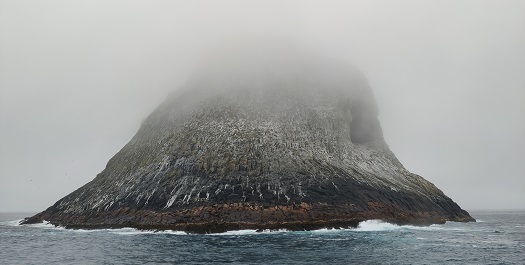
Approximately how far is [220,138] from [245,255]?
53373 mm

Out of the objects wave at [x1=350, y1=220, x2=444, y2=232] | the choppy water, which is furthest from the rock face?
the choppy water

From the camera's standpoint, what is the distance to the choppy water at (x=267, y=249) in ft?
143

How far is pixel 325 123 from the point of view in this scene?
4313 inches

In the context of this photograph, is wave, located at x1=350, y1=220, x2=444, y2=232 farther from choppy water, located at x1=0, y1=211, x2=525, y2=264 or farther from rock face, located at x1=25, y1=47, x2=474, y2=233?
choppy water, located at x1=0, y1=211, x2=525, y2=264

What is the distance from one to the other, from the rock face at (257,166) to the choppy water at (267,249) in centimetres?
1068

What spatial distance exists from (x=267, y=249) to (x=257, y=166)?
3924cm

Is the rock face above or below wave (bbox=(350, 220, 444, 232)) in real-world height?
above

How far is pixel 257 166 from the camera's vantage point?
8844 centimetres

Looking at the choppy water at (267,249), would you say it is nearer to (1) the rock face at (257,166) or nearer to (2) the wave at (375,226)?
(2) the wave at (375,226)

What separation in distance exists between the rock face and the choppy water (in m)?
10.7

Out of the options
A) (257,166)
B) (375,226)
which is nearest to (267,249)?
(375,226)

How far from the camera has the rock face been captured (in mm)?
78125

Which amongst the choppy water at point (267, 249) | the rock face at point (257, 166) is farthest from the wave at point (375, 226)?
the choppy water at point (267, 249)

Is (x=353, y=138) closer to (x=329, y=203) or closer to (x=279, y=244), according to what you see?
(x=329, y=203)
